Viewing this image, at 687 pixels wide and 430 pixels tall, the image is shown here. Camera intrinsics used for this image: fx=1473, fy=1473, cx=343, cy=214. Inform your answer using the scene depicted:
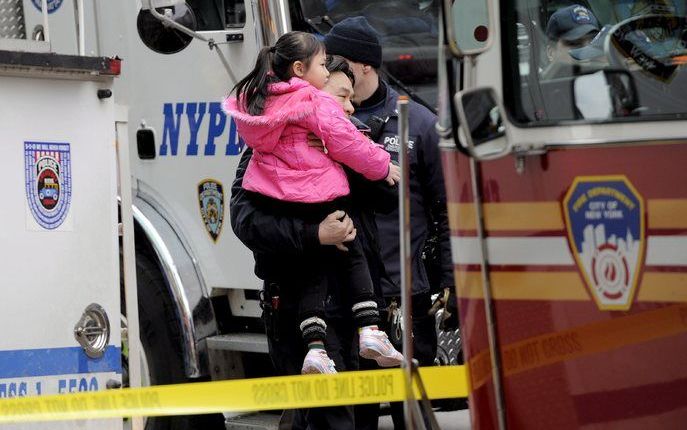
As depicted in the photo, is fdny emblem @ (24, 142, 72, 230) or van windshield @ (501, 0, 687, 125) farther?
fdny emblem @ (24, 142, 72, 230)

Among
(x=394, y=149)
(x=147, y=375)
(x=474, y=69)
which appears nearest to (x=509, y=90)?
(x=474, y=69)

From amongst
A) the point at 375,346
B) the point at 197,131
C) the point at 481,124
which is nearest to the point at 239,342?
the point at 197,131

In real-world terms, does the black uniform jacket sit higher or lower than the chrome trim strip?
higher

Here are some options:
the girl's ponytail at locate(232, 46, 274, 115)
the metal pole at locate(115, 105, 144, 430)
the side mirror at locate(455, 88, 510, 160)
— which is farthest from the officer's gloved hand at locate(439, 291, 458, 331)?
the side mirror at locate(455, 88, 510, 160)

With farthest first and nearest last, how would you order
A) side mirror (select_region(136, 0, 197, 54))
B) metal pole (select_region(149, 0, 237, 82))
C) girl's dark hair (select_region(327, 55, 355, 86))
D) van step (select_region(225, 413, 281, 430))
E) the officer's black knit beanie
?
van step (select_region(225, 413, 281, 430)), side mirror (select_region(136, 0, 197, 54)), metal pole (select_region(149, 0, 237, 82)), the officer's black knit beanie, girl's dark hair (select_region(327, 55, 355, 86))

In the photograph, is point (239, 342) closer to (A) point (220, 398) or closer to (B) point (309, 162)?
(B) point (309, 162)

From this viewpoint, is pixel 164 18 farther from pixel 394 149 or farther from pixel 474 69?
pixel 474 69

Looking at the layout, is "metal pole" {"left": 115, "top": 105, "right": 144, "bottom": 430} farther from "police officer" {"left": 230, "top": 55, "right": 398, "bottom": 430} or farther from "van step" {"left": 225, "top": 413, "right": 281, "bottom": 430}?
"van step" {"left": 225, "top": 413, "right": 281, "bottom": 430}

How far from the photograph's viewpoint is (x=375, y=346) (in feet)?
18.0

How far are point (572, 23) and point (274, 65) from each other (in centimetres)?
185

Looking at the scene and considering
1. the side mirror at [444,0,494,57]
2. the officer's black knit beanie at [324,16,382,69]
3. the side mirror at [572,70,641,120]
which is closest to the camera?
the side mirror at [572,70,641,120]

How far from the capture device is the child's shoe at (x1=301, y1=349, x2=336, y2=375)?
536 centimetres

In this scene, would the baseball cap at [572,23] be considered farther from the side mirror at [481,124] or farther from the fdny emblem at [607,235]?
the fdny emblem at [607,235]

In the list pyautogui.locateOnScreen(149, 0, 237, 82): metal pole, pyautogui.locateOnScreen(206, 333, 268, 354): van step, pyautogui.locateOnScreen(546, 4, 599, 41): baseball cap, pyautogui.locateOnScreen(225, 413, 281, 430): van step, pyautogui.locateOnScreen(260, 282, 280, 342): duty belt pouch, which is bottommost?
pyautogui.locateOnScreen(225, 413, 281, 430): van step
